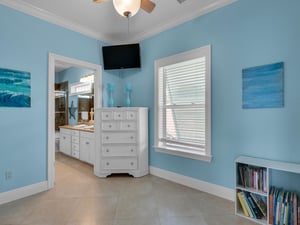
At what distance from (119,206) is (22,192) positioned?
4.72 feet

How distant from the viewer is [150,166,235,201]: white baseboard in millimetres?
2418

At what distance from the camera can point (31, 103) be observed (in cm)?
262

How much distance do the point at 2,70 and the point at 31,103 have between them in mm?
543

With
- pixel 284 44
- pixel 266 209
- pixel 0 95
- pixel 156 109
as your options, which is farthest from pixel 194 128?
pixel 0 95

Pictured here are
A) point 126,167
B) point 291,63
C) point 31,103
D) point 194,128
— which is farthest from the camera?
point 126,167

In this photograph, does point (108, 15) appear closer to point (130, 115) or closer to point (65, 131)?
point (130, 115)

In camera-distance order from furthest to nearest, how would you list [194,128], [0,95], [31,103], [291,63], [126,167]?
1. [126,167]
2. [194,128]
3. [31,103]
4. [0,95]
5. [291,63]

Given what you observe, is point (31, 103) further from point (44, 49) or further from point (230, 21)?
point (230, 21)

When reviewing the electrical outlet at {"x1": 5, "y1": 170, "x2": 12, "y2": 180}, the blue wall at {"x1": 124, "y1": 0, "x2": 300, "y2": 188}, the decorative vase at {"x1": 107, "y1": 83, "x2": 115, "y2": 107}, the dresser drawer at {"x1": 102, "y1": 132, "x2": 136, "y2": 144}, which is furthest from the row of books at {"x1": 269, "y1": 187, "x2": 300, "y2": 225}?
the electrical outlet at {"x1": 5, "y1": 170, "x2": 12, "y2": 180}

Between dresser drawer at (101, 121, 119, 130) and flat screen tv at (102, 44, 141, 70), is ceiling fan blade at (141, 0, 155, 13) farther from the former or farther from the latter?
dresser drawer at (101, 121, 119, 130)

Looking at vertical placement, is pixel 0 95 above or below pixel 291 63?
below

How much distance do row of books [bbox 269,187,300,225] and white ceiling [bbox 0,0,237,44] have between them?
242cm

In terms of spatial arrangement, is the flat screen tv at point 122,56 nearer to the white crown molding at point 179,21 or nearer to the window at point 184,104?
the white crown molding at point 179,21

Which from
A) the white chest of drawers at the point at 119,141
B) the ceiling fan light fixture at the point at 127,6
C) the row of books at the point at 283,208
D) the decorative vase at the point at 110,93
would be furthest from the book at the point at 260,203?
the decorative vase at the point at 110,93
